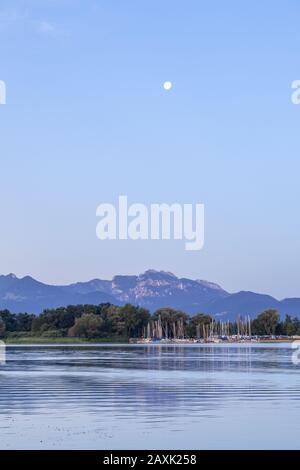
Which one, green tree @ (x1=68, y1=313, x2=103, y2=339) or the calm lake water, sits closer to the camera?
the calm lake water

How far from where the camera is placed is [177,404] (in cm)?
3559

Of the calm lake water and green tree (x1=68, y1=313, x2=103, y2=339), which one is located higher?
green tree (x1=68, y1=313, x2=103, y2=339)

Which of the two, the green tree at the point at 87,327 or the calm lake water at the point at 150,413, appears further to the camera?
the green tree at the point at 87,327

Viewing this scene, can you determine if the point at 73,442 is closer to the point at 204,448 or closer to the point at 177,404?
the point at 204,448

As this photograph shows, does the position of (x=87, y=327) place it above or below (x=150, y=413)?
above

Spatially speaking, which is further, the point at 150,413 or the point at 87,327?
the point at 87,327

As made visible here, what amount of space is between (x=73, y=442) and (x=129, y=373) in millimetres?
32768

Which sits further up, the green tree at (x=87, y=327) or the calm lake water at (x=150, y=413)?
the green tree at (x=87, y=327)

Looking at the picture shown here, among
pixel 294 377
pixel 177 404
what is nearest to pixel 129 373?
pixel 294 377
